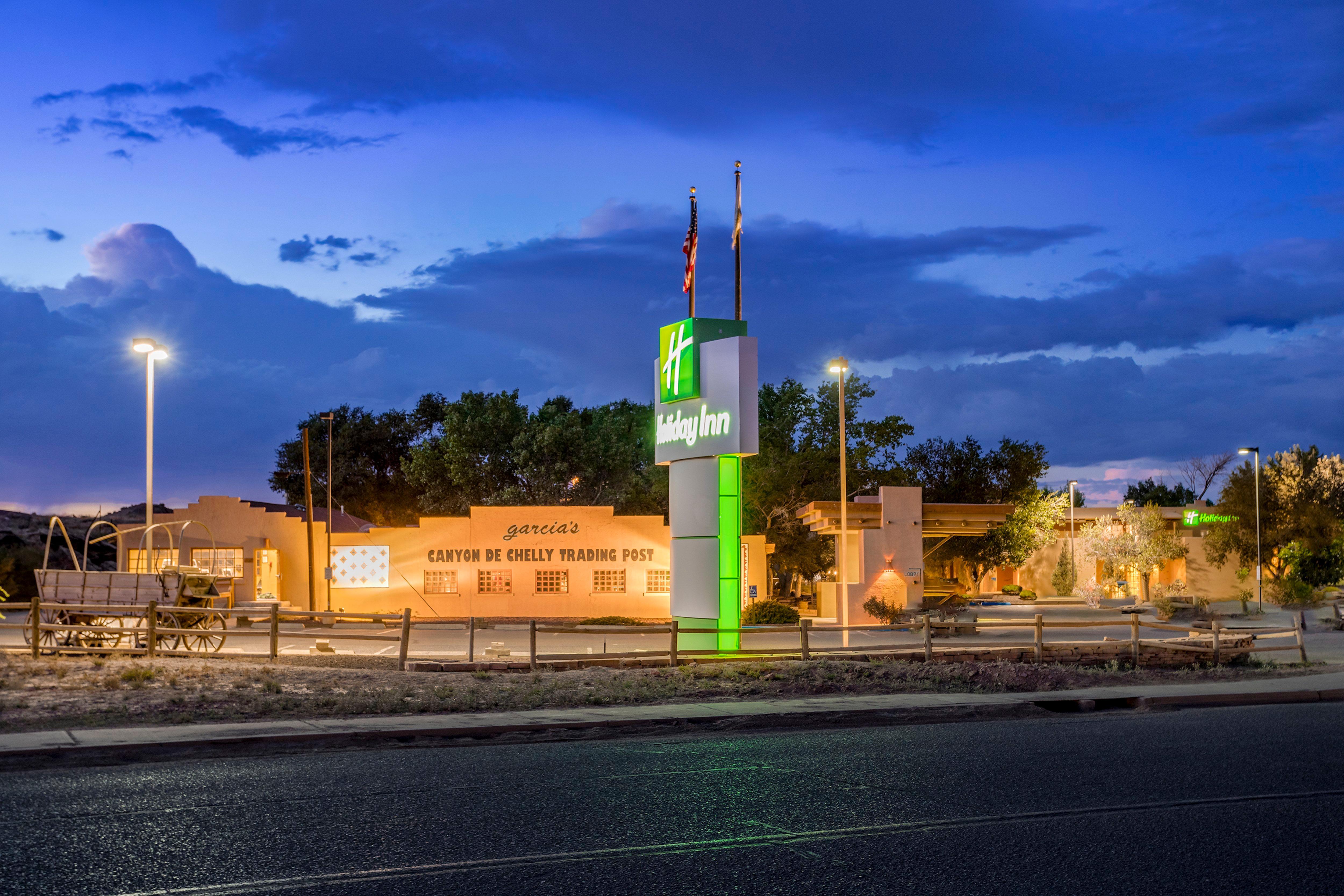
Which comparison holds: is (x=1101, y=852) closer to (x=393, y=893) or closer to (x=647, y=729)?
(x=393, y=893)

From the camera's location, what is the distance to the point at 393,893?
21.3ft

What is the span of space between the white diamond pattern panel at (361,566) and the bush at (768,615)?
Result: 1507cm

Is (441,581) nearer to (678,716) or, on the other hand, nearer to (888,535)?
(888,535)

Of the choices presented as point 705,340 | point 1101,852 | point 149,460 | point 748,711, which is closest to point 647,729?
point 748,711

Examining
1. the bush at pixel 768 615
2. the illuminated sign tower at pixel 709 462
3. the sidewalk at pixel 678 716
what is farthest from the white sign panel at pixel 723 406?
the bush at pixel 768 615

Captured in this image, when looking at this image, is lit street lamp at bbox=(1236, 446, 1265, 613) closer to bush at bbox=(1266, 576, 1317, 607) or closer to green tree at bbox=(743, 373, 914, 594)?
bush at bbox=(1266, 576, 1317, 607)

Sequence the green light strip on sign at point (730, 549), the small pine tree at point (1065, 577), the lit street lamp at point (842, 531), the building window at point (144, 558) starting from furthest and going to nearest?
the small pine tree at point (1065, 577) → the building window at point (144, 558) → the lit street lamp at point (842, 531) → the green light strip on sign at point (730, 549)

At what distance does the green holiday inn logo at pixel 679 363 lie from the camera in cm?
2470

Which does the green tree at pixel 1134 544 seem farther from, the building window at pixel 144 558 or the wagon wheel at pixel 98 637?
the wagon wheel at pixel 98 637

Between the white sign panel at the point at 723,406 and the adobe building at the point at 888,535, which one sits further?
the adobe building at the point at 888,535

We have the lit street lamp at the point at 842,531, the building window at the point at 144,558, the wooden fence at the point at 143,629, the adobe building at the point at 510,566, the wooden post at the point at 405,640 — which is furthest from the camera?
the adobe building at the point at 510,566

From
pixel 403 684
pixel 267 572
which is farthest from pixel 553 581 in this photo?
pixel 403 684

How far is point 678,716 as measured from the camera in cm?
1466

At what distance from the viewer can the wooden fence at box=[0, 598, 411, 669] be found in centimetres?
2139
